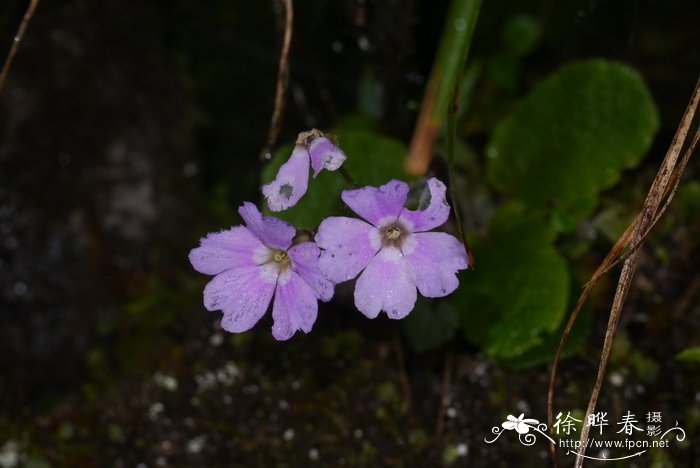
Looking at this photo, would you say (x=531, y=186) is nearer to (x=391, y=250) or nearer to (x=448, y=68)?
(x=448, y=68)

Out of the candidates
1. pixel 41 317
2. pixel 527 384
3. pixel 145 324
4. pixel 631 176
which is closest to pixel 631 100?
pixel 631 176

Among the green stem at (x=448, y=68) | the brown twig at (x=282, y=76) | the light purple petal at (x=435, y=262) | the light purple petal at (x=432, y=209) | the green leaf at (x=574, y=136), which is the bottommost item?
the light purple petal at (x=435, y=262)

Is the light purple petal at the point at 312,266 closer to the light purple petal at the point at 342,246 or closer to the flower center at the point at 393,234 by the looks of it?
the light purple petal at the point at 342,246

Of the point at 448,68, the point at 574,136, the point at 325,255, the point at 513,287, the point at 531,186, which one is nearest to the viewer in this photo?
the point at 325,255

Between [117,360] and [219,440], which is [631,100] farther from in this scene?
[117,360]

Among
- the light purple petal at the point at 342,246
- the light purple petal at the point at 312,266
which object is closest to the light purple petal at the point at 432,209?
the light purple petal at the point at 342,246

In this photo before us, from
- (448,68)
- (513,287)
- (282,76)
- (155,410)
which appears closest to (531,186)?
(513,287)
